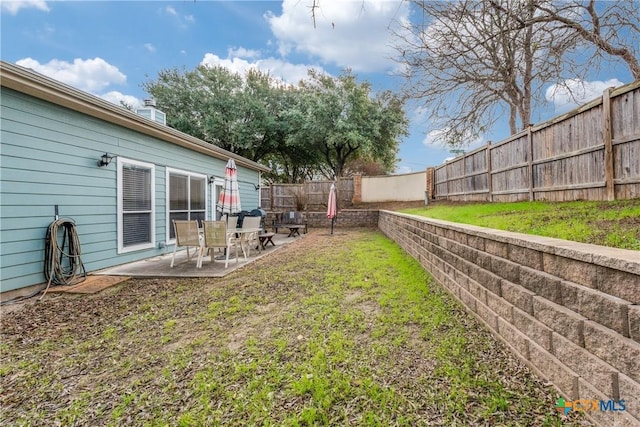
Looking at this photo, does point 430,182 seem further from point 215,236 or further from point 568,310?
point 568,310

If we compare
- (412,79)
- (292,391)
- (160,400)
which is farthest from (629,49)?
Answer: (160,400)

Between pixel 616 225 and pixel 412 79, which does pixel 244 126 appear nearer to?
pixel 412 79

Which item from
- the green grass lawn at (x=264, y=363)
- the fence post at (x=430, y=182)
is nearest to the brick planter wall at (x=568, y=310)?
the green grass lawn at (x=264, y=363)

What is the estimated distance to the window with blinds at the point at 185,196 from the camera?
267 inches

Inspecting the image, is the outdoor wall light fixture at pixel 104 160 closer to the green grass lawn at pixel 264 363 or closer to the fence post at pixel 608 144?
the green grass lawn at pixel 264 363

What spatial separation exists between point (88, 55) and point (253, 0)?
9544 millimetres

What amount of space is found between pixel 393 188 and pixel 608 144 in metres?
11.4

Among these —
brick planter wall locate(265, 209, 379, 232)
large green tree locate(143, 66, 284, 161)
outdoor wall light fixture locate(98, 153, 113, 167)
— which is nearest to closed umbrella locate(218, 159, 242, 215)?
outdoor wall light fixture locate(98, 153, 113, 167)

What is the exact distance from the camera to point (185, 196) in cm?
734

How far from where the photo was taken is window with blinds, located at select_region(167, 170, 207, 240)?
679 cm

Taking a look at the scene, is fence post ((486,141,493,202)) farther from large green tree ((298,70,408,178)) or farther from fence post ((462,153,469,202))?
large green tree ((298,70,408,178))

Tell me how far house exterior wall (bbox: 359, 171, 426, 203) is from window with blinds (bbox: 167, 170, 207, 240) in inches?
367

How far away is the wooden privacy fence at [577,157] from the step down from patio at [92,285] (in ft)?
22.8

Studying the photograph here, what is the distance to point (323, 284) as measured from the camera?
417 centimetres
